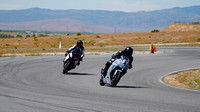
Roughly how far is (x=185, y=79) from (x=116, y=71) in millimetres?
5635

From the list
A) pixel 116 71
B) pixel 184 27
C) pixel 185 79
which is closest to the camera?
pixel 116 71

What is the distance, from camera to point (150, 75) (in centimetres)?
1758

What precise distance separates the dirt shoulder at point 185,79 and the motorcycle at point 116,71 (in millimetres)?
3325

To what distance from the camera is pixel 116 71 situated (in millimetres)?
12094

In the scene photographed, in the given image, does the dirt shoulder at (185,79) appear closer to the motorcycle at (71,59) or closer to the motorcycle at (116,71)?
the motorcycle at (116,71)

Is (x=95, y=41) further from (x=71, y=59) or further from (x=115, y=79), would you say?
(x=115, y=79)

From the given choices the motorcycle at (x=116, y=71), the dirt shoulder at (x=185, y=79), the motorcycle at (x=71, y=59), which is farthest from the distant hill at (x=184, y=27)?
the motorcycle at (x=116, y=71)

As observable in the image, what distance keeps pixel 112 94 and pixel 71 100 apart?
188 centimetres

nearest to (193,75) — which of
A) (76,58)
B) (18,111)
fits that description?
(76,58)

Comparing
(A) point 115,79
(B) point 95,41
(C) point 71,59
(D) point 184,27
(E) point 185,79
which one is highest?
(D) point 184,27

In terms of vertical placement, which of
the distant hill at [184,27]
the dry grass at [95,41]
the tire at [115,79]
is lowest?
the dry grass at [95,41]

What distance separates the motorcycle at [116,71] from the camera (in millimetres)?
Result: 11984

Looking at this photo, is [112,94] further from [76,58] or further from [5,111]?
[76,58]

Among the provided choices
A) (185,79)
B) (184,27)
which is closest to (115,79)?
(185,79)
